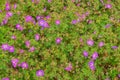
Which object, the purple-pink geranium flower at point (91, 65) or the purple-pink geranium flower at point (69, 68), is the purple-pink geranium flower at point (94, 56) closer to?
the purple-pink geranium flower at point (91, 65)

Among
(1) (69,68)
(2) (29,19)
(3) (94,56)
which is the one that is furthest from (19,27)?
(3) (94,56)

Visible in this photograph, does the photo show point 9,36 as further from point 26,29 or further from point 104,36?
point 104,36

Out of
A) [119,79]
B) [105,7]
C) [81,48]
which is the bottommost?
[119,79]

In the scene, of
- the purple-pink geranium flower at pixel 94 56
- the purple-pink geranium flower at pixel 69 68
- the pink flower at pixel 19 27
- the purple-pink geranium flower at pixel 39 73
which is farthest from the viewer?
the pink flower at pixel 19 27

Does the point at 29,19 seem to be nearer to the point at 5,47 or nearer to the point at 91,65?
the point at 5,47

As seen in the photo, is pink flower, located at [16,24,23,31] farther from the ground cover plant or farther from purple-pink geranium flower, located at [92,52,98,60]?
purple-pink geranium flower, located at [92,52,98,60]

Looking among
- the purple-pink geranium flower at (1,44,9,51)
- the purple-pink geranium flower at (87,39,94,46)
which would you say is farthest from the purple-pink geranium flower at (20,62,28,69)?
the purple-pink geranium flower at (87,39,94,46)

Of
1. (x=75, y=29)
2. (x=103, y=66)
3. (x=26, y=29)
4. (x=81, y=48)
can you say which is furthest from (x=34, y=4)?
(x=103, y=66)

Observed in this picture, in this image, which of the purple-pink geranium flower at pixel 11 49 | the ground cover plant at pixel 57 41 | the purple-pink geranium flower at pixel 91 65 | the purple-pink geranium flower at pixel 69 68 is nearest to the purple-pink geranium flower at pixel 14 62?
the ground cover plant at pixel 57 41
